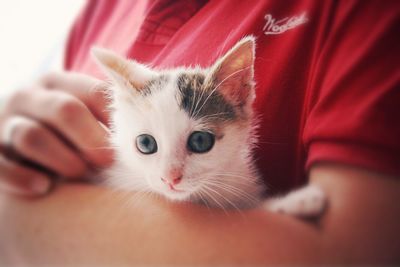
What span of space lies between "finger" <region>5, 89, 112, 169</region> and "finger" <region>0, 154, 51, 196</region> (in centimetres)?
7

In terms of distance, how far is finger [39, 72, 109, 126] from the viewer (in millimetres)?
539

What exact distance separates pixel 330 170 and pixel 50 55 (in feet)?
2.34

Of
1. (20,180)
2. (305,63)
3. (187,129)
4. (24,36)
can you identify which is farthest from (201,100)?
(24,36)

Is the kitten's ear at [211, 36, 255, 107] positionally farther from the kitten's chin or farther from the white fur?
the kitten's chin

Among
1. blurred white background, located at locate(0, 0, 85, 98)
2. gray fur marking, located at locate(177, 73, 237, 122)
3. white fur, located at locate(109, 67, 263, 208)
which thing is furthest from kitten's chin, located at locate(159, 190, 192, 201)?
blurred white background, located at locate(0, 0, 85, 98)

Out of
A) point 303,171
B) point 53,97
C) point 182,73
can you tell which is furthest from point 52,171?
point 303,171

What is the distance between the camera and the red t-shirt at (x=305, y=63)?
0.37 metres

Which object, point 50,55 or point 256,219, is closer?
point 256,219

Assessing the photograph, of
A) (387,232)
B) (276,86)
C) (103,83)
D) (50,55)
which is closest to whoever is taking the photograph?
(387,232)

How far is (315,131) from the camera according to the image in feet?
1.29

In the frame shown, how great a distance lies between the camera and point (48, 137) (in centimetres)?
48

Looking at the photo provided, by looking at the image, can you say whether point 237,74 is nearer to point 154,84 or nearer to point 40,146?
point 154,84

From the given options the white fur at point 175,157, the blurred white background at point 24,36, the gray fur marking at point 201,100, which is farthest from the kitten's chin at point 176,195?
the blurred white background at point 24,36

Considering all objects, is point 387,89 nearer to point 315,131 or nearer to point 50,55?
A: point 315,131
